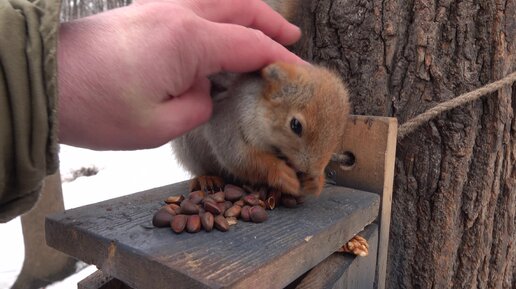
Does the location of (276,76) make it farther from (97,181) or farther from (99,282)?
(97,181)

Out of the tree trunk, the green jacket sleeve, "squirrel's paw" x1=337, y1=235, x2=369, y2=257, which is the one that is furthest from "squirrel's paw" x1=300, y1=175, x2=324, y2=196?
the green jacket sleeve

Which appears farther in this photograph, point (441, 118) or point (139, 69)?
point (441, 118)

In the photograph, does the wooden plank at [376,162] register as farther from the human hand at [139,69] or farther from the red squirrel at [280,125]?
the human hand at [139,69]

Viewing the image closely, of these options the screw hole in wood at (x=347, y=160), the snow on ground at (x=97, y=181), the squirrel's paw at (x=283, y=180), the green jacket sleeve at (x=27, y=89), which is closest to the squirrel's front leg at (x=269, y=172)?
the squirrel's paw at (x=283, y=180)

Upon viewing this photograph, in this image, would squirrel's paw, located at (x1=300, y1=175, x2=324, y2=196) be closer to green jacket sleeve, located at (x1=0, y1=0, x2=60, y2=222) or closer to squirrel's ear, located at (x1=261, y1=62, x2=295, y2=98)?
squirrel's ear, located at (x1=261, y1=62, x2=295, y2=98)

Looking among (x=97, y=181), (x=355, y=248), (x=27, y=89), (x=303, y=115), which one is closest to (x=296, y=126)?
(x=303, y=115)
